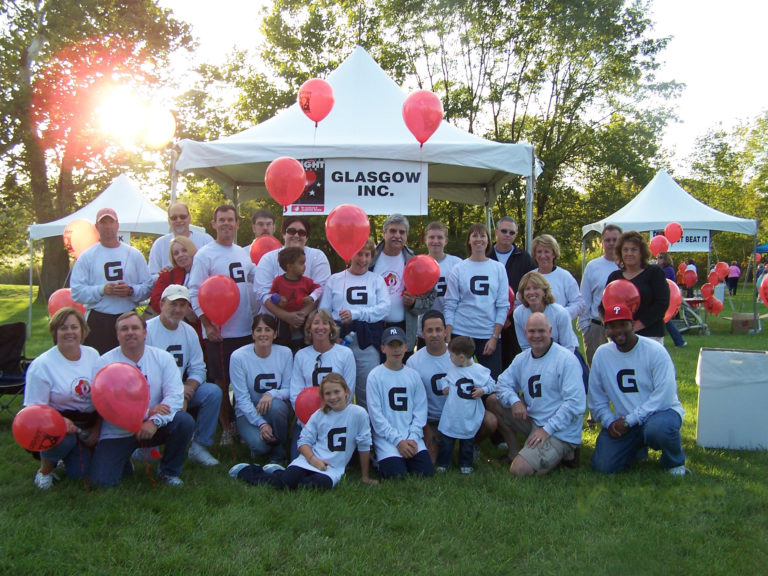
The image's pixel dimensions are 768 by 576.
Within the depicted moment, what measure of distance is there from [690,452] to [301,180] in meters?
3.94

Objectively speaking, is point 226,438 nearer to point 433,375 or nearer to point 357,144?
point 433,375

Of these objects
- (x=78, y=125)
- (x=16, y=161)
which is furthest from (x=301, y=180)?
(x=16, y=161)

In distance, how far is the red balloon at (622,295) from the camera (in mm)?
4296

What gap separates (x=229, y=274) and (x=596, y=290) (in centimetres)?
327

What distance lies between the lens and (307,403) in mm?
4023

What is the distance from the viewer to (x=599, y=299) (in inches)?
208

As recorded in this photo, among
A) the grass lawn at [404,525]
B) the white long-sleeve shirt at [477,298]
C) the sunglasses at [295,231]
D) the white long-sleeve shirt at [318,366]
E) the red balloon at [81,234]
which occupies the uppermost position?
the red balloon at [81,234]

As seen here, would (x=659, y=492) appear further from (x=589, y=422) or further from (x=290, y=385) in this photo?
(x=290, y=385)

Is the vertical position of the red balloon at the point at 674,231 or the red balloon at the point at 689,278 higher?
the red balloon at the point at 674,231

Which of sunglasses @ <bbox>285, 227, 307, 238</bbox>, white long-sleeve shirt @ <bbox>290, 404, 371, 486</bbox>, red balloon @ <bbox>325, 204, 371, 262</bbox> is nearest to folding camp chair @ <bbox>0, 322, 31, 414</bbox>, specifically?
sunglasses @ <bbox>285, 227, 307, 238</bbox>

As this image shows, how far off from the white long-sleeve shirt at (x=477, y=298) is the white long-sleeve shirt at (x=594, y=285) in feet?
3.26

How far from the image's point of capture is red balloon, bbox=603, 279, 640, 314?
4.30 metres

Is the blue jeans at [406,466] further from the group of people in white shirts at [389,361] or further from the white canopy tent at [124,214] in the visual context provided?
the white canopy tent at [124,214]

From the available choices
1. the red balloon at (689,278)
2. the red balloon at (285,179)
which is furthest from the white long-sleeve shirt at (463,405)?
the red balloon at (689,278)
